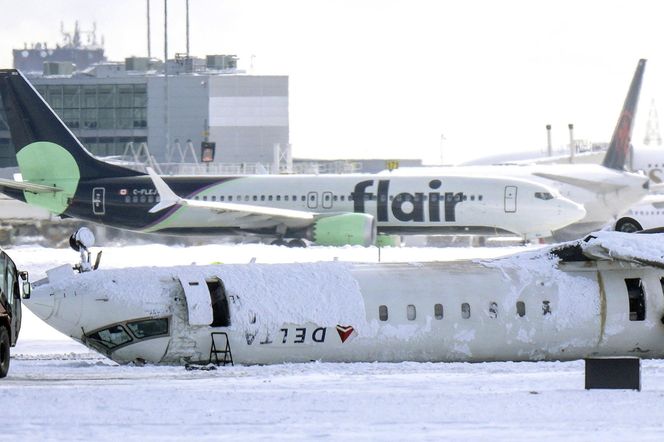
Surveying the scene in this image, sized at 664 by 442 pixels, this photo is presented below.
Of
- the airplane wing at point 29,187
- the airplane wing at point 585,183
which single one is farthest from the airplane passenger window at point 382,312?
the airplane wing at point 585,183

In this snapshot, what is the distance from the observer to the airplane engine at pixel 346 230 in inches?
2160

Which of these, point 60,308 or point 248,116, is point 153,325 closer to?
point 60,308

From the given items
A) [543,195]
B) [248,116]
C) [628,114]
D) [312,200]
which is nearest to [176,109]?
[248,116]

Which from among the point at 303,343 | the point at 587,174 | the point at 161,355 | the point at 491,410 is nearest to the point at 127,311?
the point at 161,355

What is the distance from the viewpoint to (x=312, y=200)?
59.0m

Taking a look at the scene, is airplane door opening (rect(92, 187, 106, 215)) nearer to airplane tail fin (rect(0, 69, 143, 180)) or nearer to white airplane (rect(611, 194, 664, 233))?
airplane tail fin (rect(0, 69, 143, 180))

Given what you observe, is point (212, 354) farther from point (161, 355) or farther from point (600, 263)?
point (600, 263)

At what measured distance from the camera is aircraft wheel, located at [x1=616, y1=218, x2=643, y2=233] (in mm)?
49344

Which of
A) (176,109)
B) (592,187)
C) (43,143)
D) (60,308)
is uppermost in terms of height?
(176,109)

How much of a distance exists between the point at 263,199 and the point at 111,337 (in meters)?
36.2

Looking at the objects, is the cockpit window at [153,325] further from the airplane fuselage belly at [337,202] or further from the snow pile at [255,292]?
the airplane fuselage belly at [337,202]

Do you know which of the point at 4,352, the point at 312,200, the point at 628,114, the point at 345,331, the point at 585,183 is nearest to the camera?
the point at 4,352

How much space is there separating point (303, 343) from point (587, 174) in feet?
155

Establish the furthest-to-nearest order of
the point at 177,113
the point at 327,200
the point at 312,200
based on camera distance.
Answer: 1. the point at 177,113
2. the point at 312,200
3. the point at 327,200
